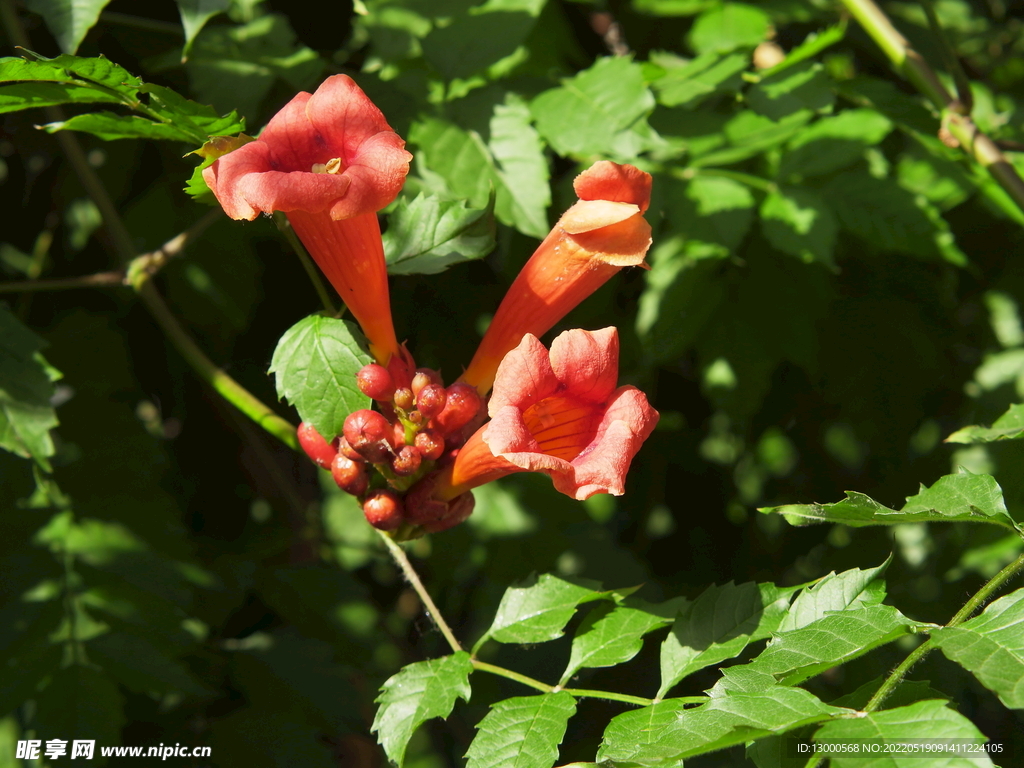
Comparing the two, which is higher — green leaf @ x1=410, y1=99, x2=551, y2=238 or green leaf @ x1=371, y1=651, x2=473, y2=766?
green leaf @ x1=410, y1=99, x2=551, y2=238

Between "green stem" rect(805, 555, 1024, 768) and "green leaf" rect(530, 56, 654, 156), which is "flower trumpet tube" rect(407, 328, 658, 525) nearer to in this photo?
"green stem" rect(805, 555, 1024, 768)

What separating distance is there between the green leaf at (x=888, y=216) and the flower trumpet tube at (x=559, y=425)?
4.80 ft

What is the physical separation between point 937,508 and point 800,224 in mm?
1311

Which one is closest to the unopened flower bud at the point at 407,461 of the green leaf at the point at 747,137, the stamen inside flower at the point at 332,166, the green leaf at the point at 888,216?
the stamen inside flower at the point at 332,166

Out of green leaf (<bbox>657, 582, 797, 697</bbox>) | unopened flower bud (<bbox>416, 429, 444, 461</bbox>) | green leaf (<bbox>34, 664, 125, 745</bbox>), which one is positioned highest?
unopened flower bud (<bbox>416, 429, 444, 461</bbox>)

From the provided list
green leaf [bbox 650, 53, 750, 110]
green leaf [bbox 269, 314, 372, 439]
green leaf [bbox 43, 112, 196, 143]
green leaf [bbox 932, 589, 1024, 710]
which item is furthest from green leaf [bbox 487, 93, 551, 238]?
green leaf [bbox 932, 589, 1024, 710]

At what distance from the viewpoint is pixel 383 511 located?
2062 mm

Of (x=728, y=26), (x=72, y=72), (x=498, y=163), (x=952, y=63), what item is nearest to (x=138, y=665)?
(x=72, y=72)

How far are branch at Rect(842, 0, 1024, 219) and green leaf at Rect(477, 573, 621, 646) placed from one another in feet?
6.27

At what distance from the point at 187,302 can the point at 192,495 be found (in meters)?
0.88

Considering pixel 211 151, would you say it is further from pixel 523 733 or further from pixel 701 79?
pixel 701 79

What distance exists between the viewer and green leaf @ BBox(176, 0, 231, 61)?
203 cm

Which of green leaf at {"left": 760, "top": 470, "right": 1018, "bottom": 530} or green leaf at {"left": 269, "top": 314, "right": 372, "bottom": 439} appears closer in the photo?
green leaf at {"left": 760, "top": 470, "right": 1018, "bottom": 530}

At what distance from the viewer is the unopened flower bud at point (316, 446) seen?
215 cm
